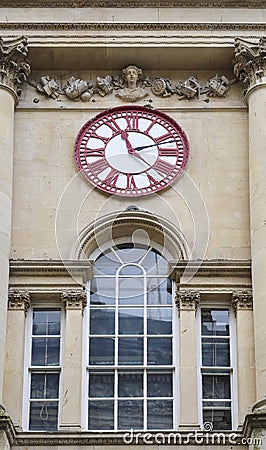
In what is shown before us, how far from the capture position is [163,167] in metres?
27.6

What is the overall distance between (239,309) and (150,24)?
6053mm

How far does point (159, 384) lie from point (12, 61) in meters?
6.96

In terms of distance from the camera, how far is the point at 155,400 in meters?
25.8

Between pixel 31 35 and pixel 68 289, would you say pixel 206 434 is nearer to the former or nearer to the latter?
pixel 68 289

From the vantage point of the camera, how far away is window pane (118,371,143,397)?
2584 centimetres

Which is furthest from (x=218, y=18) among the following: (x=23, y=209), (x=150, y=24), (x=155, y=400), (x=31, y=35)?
→ (x=155, y=400)

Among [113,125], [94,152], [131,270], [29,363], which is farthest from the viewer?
[113,125]

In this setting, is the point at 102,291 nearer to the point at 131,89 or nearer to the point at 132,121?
the point at 132,121

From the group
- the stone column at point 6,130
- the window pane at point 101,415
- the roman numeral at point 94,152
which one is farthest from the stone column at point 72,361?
the roman numeral at point 94,152

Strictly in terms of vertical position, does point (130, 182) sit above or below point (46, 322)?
above

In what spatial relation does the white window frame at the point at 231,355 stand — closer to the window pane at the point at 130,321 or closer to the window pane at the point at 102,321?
the window pane at the point at 130,321

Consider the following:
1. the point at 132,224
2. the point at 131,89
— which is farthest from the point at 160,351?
the point at 131,89

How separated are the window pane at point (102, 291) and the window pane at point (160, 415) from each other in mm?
2191

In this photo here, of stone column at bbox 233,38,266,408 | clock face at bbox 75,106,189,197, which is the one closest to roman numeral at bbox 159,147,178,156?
clock face at bbox 75,106,189,197
